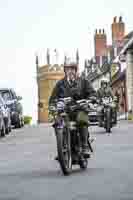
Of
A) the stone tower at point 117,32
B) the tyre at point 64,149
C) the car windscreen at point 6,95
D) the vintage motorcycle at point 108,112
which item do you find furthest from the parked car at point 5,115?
the stone tower at point 117,32

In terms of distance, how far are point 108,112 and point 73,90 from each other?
15715 mm

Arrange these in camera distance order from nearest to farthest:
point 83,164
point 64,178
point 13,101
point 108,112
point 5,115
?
point 64,178
point 83,164
point 108,112
point 5,115
point 13,101

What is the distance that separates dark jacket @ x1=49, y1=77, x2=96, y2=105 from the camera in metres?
12.2

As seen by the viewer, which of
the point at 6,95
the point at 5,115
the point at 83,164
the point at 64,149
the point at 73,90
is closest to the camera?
the point at 64,149

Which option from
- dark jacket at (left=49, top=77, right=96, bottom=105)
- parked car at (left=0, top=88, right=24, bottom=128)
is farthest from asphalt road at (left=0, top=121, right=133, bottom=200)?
parked car at (left=0, top=88, right=24, bottom=128)

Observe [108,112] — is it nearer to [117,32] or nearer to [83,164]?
[83,164]

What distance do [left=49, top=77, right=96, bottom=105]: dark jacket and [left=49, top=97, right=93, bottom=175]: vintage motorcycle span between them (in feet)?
0.35

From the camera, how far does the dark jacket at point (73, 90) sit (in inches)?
481

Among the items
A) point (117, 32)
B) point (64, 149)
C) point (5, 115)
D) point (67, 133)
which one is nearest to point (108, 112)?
point (5, 115)

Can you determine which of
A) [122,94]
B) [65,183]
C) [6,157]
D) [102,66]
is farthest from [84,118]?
[102,66]

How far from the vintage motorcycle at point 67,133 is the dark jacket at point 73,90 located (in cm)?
11

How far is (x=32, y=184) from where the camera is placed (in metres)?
10.7

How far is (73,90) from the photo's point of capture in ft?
40.2

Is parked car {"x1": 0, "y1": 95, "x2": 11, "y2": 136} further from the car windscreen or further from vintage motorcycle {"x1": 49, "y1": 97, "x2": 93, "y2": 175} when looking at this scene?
vintage motorcycle {"x1": 49, "y1": 97, "x2": 93, "y2": 175}
